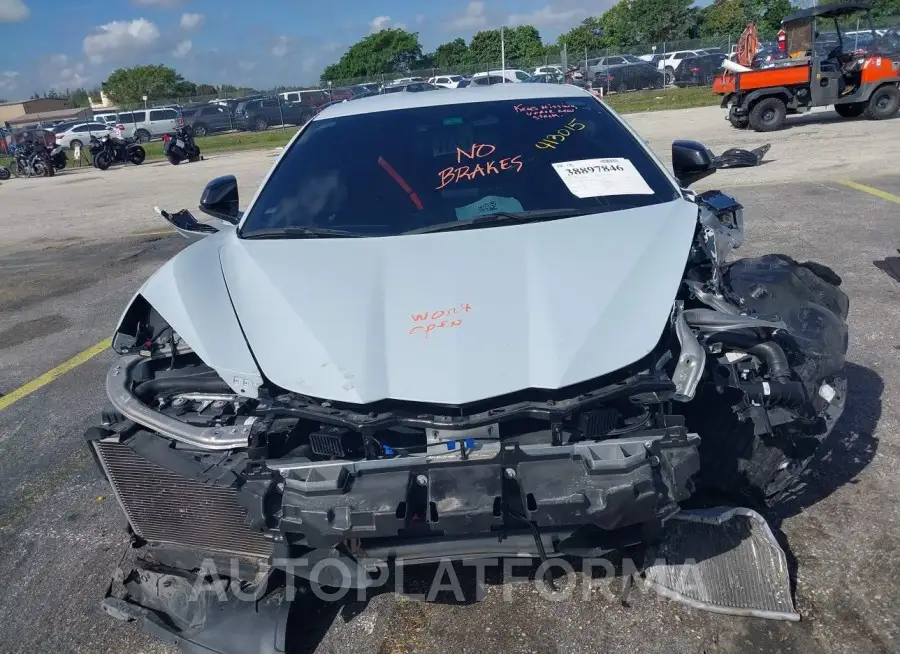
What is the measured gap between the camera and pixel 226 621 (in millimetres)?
2393

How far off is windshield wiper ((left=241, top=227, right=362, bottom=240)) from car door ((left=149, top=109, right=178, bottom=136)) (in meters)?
32.7

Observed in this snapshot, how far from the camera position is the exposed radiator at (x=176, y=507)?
230 cm

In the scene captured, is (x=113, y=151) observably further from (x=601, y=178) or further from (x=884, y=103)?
(x=601, y=178)

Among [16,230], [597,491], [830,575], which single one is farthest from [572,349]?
[16,230]

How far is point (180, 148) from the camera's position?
2169 centimetres

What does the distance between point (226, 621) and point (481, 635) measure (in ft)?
2.79

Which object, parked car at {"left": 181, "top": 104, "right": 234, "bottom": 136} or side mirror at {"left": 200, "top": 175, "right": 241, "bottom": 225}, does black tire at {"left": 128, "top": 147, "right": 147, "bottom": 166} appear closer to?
parked car at {"left": 181, "top": 104, "right": 234, "bottom": 136}

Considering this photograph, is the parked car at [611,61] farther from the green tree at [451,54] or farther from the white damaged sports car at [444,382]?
the green tree at [451,54]

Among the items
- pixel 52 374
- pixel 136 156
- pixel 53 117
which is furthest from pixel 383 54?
pixel 52 374

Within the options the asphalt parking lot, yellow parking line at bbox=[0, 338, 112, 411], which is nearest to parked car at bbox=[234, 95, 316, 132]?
the asphalt parking lot

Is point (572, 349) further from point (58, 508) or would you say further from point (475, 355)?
point (58, 508)

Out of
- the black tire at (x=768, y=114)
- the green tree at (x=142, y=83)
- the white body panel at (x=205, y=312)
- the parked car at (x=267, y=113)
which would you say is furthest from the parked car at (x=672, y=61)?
the green tree at (x=142, y=83)

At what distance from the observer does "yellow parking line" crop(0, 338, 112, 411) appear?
479 cm

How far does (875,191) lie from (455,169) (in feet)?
23.5
